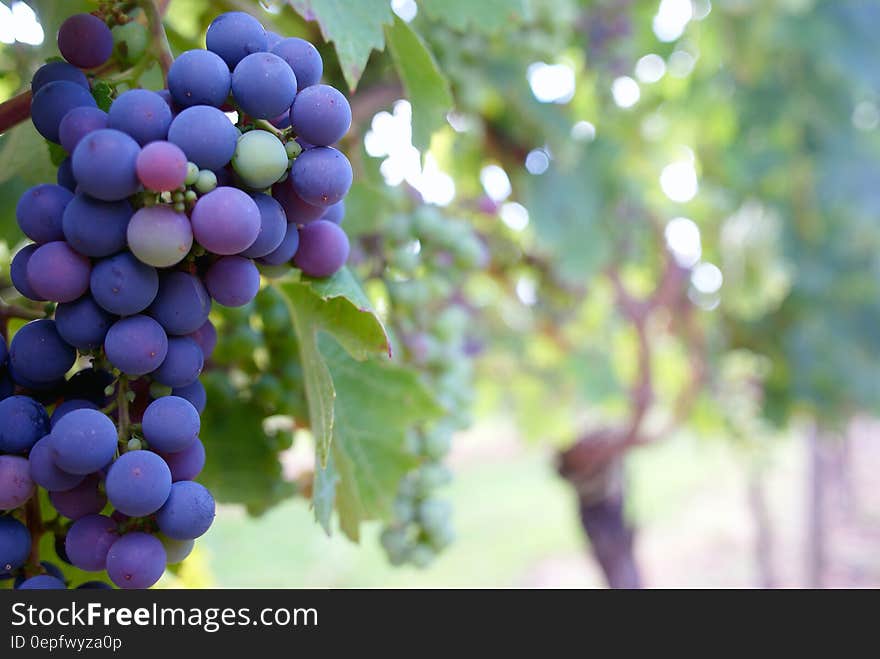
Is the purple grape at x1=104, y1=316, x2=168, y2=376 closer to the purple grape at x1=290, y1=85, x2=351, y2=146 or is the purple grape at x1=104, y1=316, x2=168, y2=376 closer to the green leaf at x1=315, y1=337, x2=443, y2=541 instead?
the purple grape at x1=290, y1=85, x2=351, y2=146

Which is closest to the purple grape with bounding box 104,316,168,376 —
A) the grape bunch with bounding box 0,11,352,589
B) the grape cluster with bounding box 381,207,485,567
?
the grape bunch with bounding box 0,11,352,589

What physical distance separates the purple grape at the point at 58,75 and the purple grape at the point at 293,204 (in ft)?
0.41

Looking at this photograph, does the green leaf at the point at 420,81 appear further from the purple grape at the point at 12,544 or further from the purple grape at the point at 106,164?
the purple grape at the point at 12,544

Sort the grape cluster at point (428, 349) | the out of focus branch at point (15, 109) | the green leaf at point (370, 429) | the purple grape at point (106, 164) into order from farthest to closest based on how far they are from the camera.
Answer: the grape cluster at point (428, 349)
the green leaf at point (370, 429)
the out of focus branch at point (15, 109)
the purple grape at point (106, 164)

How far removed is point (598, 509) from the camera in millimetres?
2646

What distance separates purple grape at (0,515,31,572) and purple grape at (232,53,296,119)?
0.27 m

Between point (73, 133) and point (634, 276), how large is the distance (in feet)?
9.18

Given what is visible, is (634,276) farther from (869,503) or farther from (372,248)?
(869,503)

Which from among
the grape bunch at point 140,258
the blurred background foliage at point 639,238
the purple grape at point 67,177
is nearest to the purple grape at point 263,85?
the grape bunch at point 140,258

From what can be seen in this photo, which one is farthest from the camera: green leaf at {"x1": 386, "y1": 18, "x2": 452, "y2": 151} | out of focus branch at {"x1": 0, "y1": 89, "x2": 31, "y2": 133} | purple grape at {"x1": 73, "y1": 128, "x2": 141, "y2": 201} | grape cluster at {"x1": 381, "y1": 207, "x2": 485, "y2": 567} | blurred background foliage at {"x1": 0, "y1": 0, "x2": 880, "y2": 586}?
blurred background foliage at {"x1": 0, "y1": 0, "x2": 880, "y2": 586}

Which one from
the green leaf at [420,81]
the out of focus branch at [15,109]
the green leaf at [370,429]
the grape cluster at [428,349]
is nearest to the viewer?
the out of focus branch at [15,109]

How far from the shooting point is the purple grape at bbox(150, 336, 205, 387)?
463 millimetres

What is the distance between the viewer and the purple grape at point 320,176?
17.6 inches
